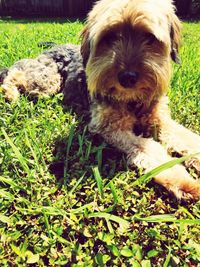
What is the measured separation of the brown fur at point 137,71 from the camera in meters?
3.39

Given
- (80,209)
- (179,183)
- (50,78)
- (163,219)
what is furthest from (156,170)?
(50,78)

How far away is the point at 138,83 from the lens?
135 inches

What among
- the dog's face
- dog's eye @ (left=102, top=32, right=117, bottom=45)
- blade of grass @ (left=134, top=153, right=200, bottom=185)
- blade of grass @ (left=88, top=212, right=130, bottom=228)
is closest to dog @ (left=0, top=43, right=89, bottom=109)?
the dog's face

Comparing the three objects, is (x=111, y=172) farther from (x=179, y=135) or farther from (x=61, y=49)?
(x=61, y=49)

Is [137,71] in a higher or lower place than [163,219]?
higher

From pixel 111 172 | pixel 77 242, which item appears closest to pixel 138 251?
pixel 77 242

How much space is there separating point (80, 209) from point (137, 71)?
146 cm

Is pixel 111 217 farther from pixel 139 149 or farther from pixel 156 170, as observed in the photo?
pixel 139 149

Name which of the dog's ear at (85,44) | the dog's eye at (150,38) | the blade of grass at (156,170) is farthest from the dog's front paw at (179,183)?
the dog's ear at (85,44)

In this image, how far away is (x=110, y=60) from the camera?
3.47 meters

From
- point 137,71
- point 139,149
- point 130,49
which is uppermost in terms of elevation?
point 130,49

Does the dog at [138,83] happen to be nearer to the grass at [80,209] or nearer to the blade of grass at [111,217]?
the grass at [80,209]

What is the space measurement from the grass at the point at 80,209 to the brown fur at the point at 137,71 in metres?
0.21

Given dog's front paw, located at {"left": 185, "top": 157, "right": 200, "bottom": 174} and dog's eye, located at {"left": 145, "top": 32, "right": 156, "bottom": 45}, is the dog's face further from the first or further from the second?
dog's front paw, located at {"left": 185, "top": 157, "right": 200, "bottom": 174}
